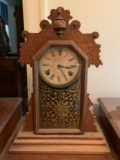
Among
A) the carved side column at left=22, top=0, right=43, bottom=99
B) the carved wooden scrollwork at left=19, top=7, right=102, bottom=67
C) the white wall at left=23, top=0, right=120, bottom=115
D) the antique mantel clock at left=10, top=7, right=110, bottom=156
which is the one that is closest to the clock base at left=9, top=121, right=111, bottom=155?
the antique mantel clock at left=10, top=7, right=110, bottom=156

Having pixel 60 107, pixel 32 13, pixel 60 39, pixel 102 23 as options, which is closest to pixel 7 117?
pixel 60 107

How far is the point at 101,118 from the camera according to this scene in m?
1.02

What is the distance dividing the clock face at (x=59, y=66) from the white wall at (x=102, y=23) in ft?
1.20

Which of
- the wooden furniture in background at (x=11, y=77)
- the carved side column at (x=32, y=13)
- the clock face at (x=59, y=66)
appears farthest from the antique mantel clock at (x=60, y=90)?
the wooden furniture in background at (x=11, y=77)

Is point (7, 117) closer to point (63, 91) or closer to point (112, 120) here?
point (63, 91)

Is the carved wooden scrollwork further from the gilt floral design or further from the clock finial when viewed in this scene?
the gilt floral design

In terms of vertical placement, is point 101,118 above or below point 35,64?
below

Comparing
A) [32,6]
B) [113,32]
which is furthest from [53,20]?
[113,32]

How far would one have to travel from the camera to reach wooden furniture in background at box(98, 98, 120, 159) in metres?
0.74

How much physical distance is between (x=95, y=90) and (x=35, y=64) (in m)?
0.53

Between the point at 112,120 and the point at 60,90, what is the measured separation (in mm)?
270

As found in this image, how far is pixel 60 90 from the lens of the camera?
0.78m

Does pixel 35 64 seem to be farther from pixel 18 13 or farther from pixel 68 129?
pixel 18 13

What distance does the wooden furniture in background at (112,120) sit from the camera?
0.74 m
